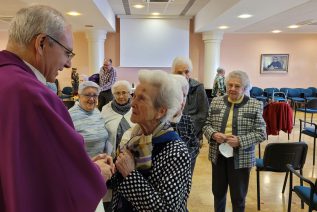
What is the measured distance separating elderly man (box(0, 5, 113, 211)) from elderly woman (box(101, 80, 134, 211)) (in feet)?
5.24

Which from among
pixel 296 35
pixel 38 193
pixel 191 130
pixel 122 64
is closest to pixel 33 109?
pixel 38 193

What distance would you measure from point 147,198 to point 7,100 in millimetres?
696

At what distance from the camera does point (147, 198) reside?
1.24 m

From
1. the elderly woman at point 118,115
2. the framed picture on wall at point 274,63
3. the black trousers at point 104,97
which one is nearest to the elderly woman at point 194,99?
the elderly woman at point 118,115

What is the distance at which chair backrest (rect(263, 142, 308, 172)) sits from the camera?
2.92 meters

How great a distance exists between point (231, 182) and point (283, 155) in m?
0.77

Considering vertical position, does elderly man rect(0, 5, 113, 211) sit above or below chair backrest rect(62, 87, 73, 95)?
above

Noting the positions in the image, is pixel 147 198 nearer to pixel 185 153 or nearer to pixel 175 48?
pixel 185 153

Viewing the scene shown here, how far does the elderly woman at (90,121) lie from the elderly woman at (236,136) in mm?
983

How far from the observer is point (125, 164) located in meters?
1.30

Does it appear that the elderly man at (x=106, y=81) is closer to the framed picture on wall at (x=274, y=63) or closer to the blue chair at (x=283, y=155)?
the blue chair at (x=283, y=155)

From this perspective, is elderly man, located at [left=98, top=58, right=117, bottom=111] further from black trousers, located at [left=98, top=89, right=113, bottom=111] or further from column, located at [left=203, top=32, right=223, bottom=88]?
column, located at [left=203, top=32, right=223, bottom=88]

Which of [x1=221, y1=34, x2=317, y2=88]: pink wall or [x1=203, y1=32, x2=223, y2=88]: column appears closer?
[x1=203, y1=32, x2=223, y2=88]: column

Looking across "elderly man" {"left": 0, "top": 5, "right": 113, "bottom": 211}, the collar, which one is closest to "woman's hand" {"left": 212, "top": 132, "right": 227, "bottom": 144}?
"elderly man" {"left": 0, "top": 5, "right": 113, "bottom": 211}
